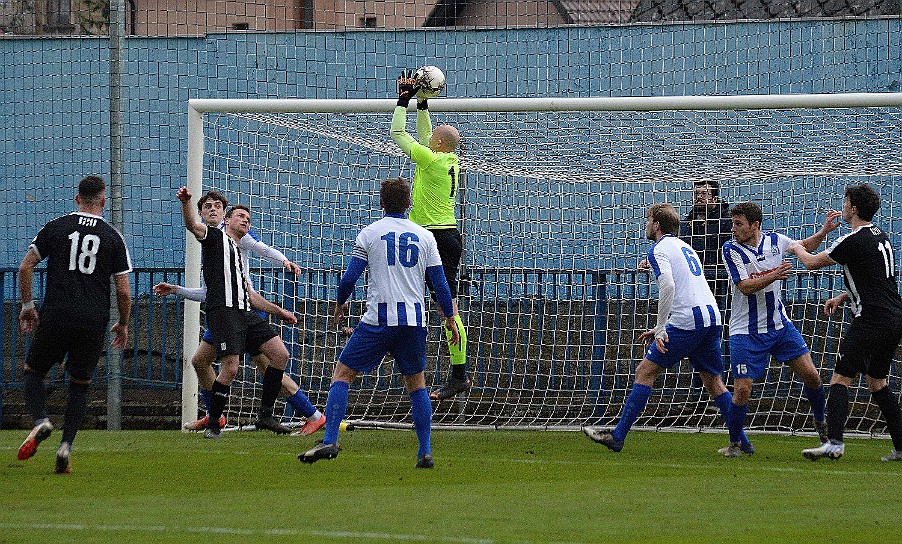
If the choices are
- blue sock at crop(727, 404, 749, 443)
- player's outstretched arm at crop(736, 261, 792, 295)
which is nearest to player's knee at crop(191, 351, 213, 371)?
blue sock at crop(727, 404, 749, 443)

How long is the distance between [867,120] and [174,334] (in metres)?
8.10

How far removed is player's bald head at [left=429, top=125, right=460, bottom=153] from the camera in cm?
1150

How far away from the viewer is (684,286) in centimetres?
1009

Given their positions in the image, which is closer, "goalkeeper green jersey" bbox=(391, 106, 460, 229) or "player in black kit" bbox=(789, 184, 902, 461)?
"player in black kit" bbox=(789, 184, 902, 461)

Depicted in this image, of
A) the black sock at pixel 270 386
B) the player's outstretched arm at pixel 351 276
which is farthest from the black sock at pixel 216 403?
the player's outstretched arm at pixel 351 276

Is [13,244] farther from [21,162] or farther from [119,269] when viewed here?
[119,269]

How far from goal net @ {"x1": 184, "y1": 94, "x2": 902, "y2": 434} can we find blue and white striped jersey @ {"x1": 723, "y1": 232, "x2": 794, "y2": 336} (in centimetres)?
249

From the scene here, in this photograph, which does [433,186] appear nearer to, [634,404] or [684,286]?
[684,286]

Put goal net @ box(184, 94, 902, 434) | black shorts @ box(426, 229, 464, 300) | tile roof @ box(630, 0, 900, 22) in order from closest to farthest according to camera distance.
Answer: black shorts @ box(426, 229, 464, 300) → goal net @ box(184, 94, 902, 434) → tile roof @ box(630, 0, 900, 22)

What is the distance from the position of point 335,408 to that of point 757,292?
3.64 metres

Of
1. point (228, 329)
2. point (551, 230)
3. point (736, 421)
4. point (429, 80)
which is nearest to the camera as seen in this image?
point (736, 421)

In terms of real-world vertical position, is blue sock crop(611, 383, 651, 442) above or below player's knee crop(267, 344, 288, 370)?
below

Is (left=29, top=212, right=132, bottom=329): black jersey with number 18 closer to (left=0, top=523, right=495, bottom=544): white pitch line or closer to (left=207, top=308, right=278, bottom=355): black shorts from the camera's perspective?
(left=207, top=308, right=278, bottom=355): black shorts

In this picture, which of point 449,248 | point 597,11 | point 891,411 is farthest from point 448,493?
point 597,11
